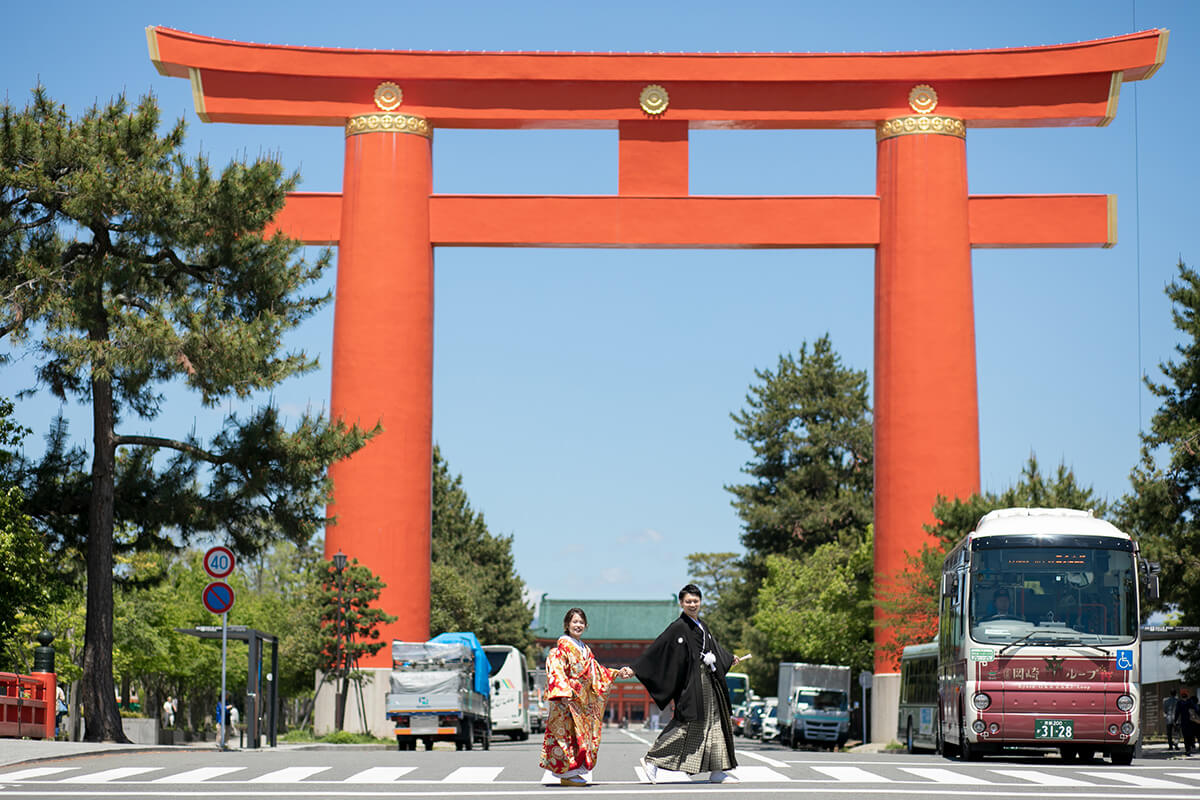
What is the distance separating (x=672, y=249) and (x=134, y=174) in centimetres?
1461

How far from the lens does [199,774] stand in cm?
1517

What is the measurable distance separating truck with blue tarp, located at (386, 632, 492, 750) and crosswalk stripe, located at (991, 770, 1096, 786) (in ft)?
65.3

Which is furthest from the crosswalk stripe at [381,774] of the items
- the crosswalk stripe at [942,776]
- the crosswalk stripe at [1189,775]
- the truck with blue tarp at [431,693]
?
the truck with blue tarp at [431,693]

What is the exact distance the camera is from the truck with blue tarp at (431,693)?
1356 inches

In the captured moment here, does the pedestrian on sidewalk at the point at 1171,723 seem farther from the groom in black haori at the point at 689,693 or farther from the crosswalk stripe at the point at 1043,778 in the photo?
the groom in black haori at the point at 689,693

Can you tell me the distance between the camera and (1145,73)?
119ft

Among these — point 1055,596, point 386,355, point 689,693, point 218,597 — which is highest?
point 386,355

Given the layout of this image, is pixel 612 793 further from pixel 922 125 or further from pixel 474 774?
pixel 922 125

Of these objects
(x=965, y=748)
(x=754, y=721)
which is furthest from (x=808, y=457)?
(x=965, y=748)

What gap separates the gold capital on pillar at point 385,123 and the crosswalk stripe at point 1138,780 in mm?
24999

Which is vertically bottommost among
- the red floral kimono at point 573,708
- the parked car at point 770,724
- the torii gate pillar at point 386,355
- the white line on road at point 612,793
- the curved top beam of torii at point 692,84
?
the parked car at point 770,724

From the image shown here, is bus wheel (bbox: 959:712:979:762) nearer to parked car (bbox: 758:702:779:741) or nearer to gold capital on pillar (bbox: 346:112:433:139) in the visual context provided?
gold capital on pillar (bbox: 346:112:433:139)

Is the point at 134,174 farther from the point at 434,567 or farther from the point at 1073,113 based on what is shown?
the point at 434,567

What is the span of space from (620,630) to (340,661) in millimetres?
84758
